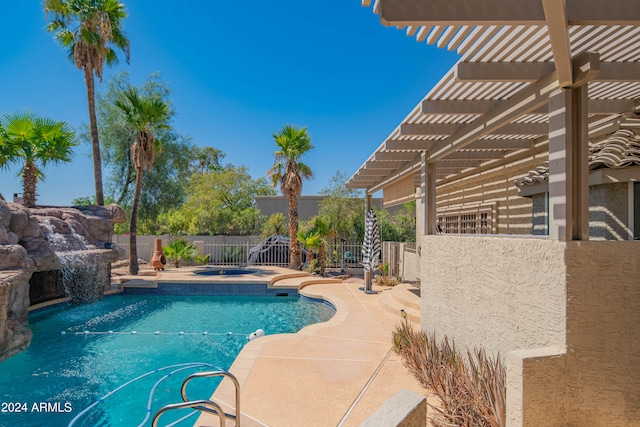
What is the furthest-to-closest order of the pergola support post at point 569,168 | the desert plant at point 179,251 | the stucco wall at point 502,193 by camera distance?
the desert plant at point 179,251
the stucco wall at point 502,193
the pergola support post at point 569,168

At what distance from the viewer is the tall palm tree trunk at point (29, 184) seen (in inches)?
507

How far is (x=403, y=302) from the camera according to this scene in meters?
8.88

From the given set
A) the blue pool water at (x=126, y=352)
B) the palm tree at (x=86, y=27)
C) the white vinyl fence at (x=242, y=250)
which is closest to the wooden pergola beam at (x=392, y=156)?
the blue pool water at (x=126, y=352)

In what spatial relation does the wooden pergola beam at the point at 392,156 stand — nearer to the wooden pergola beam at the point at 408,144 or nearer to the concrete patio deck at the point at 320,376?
the wooden pergola beam at the point at 408,144

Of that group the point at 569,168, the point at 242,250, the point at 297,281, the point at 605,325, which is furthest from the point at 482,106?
the point at 242,250

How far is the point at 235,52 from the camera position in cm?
1831

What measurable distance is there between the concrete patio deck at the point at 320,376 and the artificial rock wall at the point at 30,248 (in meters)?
5.47

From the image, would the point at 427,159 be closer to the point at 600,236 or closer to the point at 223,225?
the point at 600,236

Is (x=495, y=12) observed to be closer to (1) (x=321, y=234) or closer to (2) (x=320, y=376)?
(2) (x=320, y=376)

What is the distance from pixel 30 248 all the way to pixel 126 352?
19.3ft

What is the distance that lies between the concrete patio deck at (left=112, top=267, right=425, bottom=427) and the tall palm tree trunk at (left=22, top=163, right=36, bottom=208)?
1257 centimetres

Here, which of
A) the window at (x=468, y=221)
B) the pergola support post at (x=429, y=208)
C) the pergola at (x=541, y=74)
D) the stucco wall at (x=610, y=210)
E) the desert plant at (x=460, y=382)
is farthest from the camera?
the window at (x=468, y=221)

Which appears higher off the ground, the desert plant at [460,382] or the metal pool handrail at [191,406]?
the metal pool handrail at [191,406]

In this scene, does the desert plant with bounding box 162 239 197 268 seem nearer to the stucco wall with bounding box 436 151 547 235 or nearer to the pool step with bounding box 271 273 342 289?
the pool step with bounding box 271 273 342 289
